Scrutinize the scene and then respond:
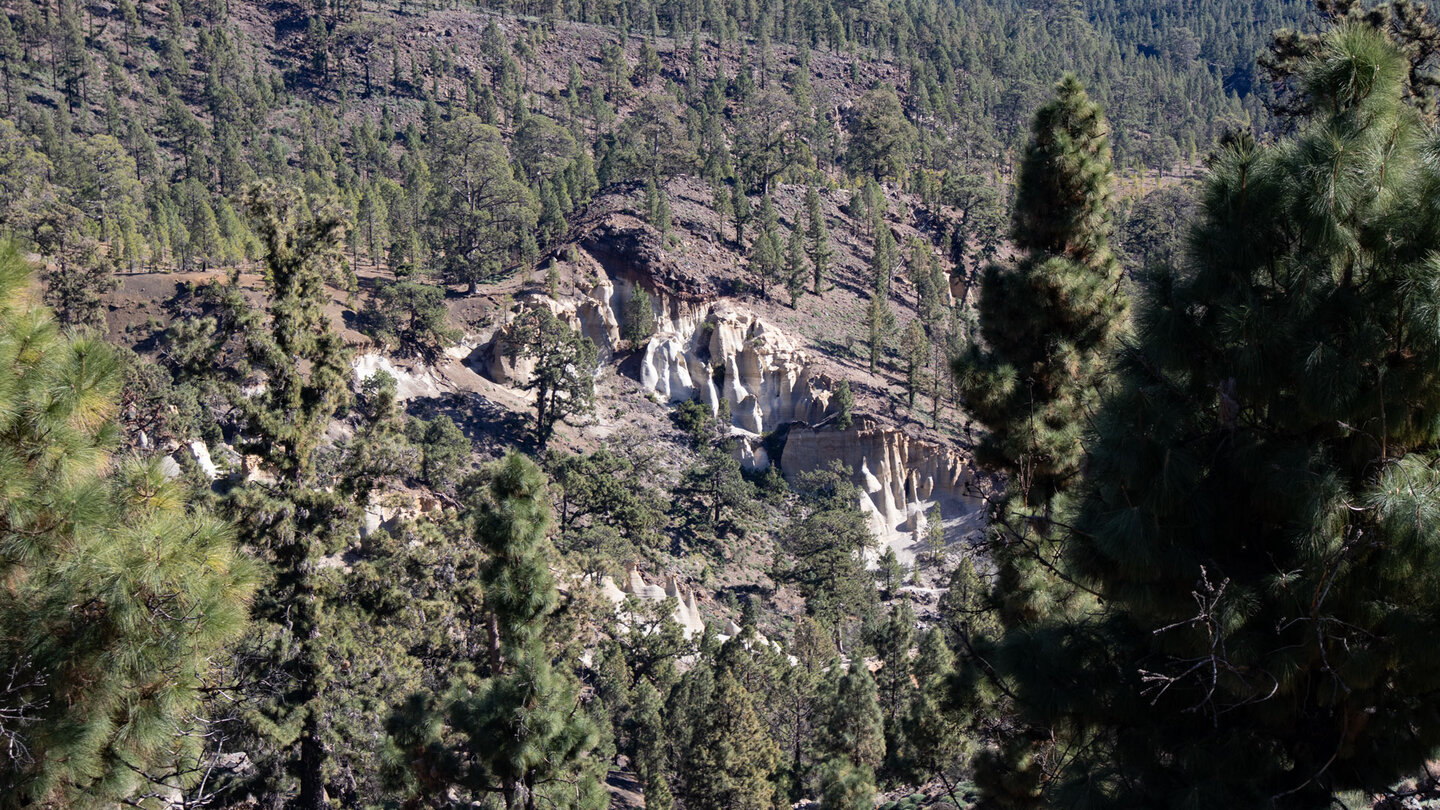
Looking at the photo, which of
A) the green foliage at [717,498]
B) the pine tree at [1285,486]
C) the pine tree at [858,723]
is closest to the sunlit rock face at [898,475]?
the green foliage at [717,498]

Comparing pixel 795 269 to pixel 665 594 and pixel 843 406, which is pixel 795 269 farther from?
pixel 665 594

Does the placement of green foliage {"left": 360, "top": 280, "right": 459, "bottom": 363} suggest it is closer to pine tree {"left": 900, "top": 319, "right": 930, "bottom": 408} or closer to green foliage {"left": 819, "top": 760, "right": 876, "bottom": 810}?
pine tree {"left": 900, "top": 319, "right": 930, "bottom": 408}

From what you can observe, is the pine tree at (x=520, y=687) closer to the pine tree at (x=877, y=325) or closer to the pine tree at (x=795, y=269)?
the pine tree at (x=877, y=325)

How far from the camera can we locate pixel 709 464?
191ft

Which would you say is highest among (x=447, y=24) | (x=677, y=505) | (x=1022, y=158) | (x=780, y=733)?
(x=1022, y=158)

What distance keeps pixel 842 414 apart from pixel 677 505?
515 inches

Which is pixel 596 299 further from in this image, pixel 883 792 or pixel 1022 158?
pixel 1022 158

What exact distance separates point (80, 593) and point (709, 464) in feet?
173

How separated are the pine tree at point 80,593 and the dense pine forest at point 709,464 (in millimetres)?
28

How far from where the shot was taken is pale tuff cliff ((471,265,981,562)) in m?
60.9

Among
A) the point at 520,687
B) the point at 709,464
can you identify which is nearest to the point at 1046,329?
the point at 520,687

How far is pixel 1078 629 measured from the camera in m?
6.75

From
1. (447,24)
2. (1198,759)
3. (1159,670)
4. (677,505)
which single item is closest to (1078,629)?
(1159,670)

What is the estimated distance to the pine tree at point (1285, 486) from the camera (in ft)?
16.7
